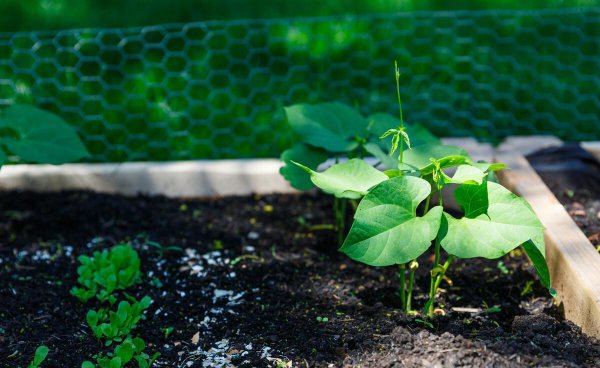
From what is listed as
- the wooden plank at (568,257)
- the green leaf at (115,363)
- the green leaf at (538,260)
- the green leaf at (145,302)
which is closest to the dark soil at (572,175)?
the wooden plank at (568,257)

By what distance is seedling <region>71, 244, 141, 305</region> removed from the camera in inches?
79.9

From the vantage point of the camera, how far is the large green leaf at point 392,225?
1.61 meters

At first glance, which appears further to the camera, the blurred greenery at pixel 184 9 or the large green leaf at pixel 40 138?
the blurred greenery at pixel 184 9

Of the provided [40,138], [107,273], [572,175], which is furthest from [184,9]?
[572,175]

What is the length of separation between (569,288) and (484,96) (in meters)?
1.48

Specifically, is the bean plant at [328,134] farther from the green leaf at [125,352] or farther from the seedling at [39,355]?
the seedling at [39,355]

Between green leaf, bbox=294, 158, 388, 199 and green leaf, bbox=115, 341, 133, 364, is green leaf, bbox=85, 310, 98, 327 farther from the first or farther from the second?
green leaf, bbox=294, 158, 388, 199

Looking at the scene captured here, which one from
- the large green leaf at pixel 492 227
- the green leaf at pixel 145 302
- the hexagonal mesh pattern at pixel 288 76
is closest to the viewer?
the large green leaf at pixel 492 227

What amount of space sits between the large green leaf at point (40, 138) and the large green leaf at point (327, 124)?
62 cm

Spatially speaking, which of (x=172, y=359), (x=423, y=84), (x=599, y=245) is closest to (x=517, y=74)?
(x=423, y=84)

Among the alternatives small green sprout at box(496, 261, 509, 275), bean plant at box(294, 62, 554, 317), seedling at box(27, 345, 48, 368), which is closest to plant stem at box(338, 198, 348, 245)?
small green sprout at box(496, 261, 509, 275)

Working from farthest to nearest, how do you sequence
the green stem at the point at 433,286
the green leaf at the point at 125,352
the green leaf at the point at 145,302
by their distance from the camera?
the green leaf at the point at 145,302 < the green stem at the point at 433,286 < the green leaf at the point at 125,352

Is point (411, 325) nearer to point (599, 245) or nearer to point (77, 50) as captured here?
point (599, 245)

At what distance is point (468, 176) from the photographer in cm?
166
